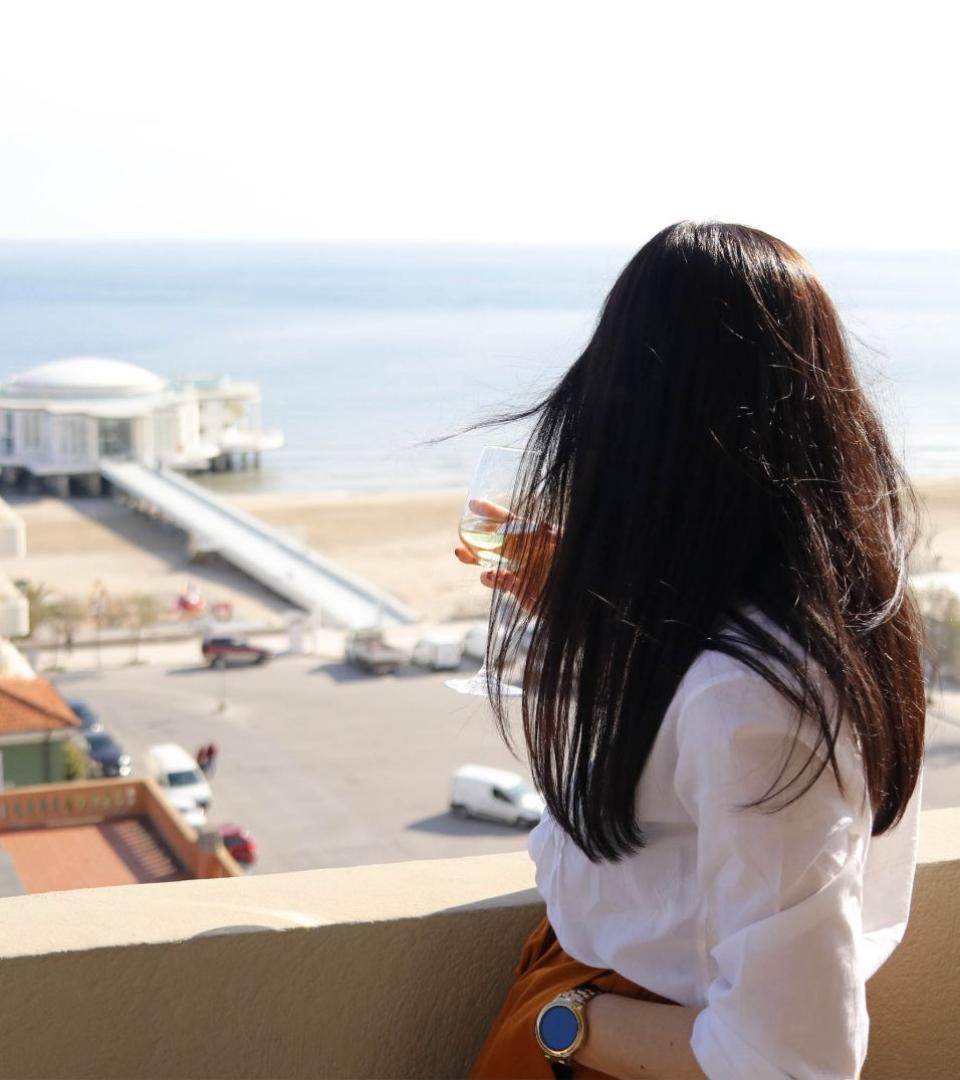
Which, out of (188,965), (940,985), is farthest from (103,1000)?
(940,985)

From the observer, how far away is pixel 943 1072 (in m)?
0.96

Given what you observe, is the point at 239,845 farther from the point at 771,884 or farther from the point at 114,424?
the point at 114,424

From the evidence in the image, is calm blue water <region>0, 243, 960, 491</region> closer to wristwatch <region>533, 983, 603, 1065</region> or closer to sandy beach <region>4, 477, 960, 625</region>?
wristwatch <region>533, 983, 603, 1065</region>

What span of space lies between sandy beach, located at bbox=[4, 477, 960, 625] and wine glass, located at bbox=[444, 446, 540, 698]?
45.8 feet

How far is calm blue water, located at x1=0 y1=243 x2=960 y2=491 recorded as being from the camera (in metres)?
1.40

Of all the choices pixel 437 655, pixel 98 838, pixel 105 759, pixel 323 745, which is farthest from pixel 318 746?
pixel 98 838

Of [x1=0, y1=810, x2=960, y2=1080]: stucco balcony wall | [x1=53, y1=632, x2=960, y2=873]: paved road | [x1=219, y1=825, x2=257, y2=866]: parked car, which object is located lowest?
[x1=53, y1=632, x2=960, y2=873]: paved road

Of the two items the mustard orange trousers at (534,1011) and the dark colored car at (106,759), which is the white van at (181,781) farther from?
the mustard orange trousers at (534,1011)

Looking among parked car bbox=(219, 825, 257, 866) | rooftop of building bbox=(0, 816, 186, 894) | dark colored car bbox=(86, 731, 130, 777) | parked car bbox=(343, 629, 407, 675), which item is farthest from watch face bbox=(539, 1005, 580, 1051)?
parked car bbox=(343, 629, 407, 675)

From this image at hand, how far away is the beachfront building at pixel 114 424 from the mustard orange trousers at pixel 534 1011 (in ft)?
89.1

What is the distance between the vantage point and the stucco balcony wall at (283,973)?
78 cm

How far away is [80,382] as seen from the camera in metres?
30.0

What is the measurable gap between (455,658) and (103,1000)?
12.4 metres

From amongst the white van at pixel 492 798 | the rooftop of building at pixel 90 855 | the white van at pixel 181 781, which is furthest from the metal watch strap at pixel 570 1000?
the white van at pixel 492 798
